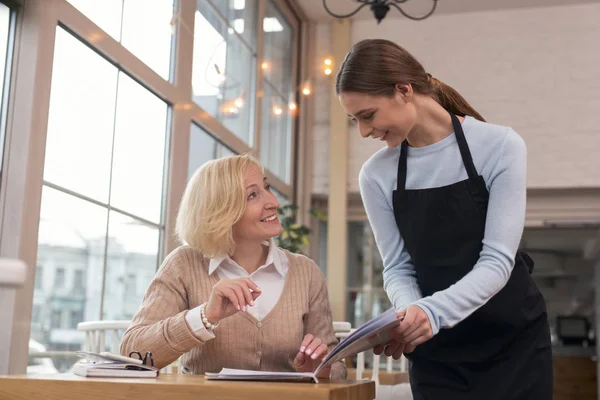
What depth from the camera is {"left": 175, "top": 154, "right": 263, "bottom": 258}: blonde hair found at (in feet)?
6.23

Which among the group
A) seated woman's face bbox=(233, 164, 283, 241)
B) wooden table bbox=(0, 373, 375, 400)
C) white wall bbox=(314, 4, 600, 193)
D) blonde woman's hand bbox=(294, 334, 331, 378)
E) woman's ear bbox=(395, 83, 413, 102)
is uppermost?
white wall bbox=(314, 4, 600, 193)

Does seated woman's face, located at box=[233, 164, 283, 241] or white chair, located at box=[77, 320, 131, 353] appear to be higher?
seated woman's face, located at box=[233, 164, 283, 241]

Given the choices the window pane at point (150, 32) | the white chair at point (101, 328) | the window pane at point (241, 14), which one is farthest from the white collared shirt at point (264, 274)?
the window pane at point (241, 14)

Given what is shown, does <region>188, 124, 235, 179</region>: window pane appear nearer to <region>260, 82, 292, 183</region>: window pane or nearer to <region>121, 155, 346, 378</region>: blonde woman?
<region>260, 82, 292, 183</region>: window pane

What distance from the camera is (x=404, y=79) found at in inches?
58.4

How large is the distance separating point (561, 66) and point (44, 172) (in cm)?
436

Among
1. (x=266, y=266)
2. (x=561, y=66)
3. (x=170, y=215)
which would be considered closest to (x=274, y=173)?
(x=170, y=215)

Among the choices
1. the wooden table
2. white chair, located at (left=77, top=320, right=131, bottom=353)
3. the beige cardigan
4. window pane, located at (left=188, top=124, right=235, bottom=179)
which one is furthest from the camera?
window pane, located at (left=188, top=124, right=235, bottom=179)

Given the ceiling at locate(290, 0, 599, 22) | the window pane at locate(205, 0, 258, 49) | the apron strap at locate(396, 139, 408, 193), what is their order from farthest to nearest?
1. the ceiling at locate(290, 0, 599, 22)
2. the window pane at locate(205, 0, 258, 49)
3. the apron strap at locate(396, 139, 408, 193)

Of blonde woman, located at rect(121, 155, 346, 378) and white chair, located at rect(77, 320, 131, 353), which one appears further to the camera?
white chair, located at rect(77, 320, 131, 353)

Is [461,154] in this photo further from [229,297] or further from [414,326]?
[229,297]

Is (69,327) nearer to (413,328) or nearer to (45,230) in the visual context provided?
(45,230)

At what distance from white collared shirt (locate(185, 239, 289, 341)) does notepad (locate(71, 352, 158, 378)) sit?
0.38 meters

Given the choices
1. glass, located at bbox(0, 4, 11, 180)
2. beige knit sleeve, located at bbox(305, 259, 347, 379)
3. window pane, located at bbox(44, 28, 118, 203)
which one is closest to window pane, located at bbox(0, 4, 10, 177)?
glass, located at bbox(0, 4, 11, 180)
